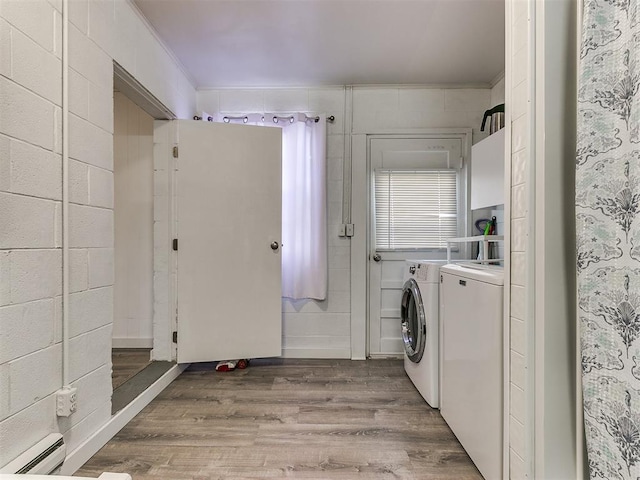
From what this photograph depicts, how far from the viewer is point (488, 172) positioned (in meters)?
2.20

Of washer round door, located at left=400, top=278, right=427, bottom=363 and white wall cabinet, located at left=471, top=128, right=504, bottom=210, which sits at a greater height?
white wall cabinet, located at left=471, top=128, right=504, bottom=210

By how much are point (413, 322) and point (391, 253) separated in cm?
79

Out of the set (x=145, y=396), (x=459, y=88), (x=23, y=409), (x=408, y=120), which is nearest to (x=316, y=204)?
(x=408, y=120)

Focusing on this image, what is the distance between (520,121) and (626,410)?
0.91 meters

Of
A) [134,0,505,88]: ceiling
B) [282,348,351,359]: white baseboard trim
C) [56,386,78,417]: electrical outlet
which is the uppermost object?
[134,0,505,88]: ceiling

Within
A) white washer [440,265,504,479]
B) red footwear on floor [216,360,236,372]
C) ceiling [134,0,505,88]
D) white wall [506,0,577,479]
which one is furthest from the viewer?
red footwear on floor [216,360,236,372]

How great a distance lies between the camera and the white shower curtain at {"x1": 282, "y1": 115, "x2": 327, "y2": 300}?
2859 millimetres

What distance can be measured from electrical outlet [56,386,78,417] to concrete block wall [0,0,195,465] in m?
0.03

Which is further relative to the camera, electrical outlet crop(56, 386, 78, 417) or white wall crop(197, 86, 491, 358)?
white wall crop(197, 86, 491, 358)

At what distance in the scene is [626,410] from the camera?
0.85m

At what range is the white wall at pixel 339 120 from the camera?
2.93 meters

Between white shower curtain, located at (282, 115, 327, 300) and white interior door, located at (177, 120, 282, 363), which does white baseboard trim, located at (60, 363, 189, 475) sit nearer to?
white interior door, located at (177, 120, 282, 363)

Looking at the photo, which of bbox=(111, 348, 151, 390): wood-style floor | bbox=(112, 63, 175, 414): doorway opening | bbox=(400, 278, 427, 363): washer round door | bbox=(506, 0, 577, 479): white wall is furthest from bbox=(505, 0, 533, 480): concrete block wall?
bbox=(112, 63, 175, 414): doorway opening

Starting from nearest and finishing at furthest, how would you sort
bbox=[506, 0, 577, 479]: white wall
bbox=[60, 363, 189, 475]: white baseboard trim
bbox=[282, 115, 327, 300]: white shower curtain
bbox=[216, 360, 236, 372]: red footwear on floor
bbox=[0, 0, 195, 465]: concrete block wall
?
bbox=[506, 0, 577, 479]: white wall, bbox=[0, 0, 195, 465]: concrete block wall, bbox=[60, 363, 189, 475]: white baseboard trim, bbox=[216, 360, 236, 372]: red footwear on floor, bbox=[282, 115, 327, 300]: white shower curtain
